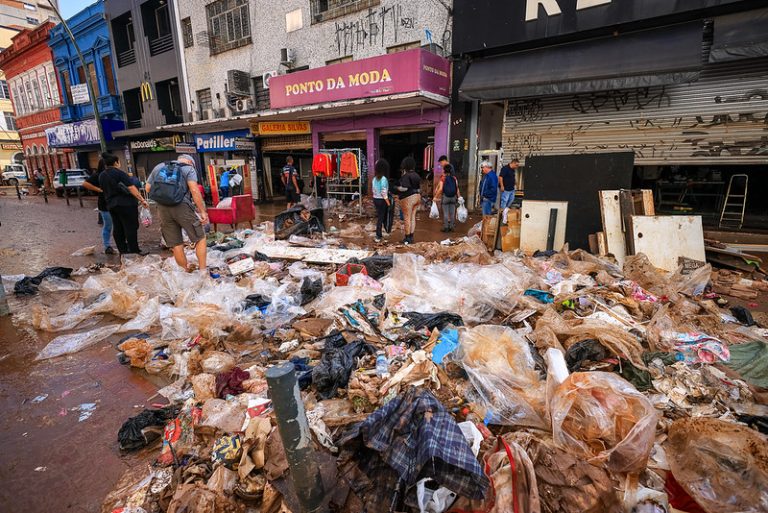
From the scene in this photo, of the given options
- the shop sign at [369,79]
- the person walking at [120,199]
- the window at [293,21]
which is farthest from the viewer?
the window at [293,21]

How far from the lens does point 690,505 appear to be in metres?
1.58

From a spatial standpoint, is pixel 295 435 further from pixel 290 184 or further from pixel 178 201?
pixel 290 184

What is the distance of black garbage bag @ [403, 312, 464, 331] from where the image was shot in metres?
3.26

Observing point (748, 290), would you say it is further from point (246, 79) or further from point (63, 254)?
point (246, 79)

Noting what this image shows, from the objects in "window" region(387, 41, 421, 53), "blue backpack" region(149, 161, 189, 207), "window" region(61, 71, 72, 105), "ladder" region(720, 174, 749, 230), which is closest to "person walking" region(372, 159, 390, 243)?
"blue backpack" region(149, 161, 189, 207)

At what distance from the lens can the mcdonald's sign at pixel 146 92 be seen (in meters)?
19.2

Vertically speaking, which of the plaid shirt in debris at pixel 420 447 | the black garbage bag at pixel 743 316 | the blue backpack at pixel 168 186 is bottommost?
the black garbage bag at pixel 743 316

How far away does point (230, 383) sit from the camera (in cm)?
258

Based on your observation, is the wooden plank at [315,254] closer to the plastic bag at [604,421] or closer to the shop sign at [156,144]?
the plastic bag at [604,421]

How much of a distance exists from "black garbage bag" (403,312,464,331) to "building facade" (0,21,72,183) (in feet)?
109

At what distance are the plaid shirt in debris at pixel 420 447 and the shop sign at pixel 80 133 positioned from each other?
83.5ft

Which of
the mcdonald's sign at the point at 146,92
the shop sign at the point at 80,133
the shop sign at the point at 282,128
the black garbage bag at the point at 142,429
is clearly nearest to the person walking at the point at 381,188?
the black garbage bag at the point at 142,429

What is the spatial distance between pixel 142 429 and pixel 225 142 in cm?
1696

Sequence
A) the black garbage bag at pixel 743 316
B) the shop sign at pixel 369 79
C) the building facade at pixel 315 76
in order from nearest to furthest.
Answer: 1. the black garbage bag at pixel 743 316
2. the shop sign at pixel 369 79
3. the building facade at pixel 315 76
